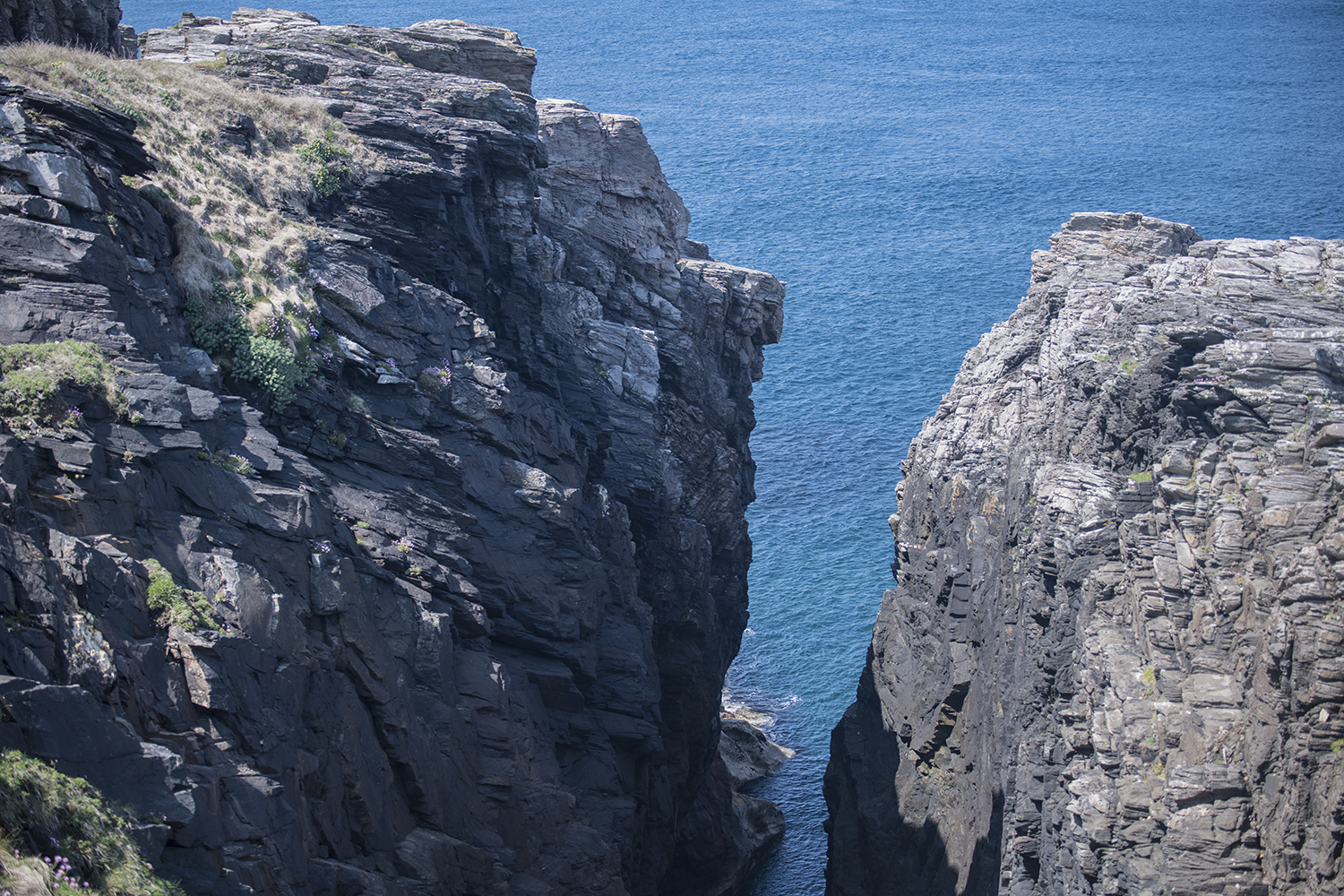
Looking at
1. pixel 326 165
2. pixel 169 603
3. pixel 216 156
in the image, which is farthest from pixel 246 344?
pixel 169 603

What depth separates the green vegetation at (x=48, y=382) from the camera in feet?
65.4

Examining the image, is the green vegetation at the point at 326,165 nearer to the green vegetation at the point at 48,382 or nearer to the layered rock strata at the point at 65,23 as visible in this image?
the layered rock strata at the point at 65,23

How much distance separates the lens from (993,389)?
4775 cm

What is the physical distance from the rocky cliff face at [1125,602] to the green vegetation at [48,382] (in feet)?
81.4

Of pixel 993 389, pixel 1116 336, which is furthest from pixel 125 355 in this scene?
pixel 993 389

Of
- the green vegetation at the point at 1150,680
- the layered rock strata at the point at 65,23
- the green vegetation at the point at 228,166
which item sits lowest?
the green vegetation at the point at 1150,680

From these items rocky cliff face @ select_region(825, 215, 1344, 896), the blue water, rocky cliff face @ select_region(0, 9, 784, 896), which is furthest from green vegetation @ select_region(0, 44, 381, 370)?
the blue water

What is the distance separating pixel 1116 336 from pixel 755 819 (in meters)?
31.3

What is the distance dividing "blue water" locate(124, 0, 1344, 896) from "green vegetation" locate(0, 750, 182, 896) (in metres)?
41.0

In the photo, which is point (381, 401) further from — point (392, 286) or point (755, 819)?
point (755, 819)

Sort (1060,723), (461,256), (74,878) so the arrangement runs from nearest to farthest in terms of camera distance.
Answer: (74,878)
(1060,723)
(461,256)

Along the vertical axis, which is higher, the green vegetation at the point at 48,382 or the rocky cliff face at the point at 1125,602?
the green vegetation at the point at 48,382

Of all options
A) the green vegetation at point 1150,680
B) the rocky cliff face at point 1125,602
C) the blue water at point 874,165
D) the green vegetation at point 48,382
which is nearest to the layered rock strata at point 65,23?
the green vegetation at point 48,382

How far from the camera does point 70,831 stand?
15.1 meters
